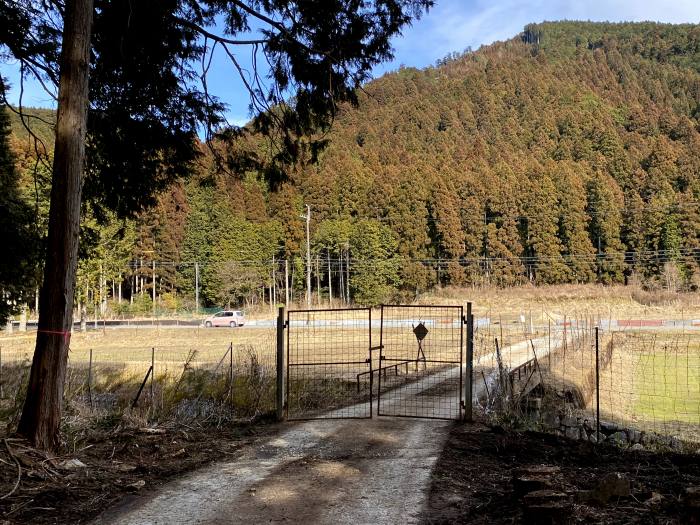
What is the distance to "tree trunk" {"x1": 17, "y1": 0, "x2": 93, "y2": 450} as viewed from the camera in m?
5.97

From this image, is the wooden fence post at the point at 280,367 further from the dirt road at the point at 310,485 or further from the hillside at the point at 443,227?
the hillside at the point at 443,227

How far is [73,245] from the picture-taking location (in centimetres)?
615

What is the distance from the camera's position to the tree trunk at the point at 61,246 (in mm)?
5973

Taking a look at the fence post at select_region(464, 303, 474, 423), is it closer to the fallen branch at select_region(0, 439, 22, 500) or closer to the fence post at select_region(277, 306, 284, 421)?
the fence post at select_region(277, 306, 284, 421)

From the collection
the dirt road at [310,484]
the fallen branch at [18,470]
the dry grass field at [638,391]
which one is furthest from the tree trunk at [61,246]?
the dry grass field at [638,391]

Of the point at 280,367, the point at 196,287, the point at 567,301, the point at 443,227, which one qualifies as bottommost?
the point at 567,301

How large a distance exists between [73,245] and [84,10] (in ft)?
8.49

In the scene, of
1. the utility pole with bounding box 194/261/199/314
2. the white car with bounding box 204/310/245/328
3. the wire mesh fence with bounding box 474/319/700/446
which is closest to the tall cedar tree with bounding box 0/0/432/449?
the wire mesh fence with bounding box 474/319/700/446

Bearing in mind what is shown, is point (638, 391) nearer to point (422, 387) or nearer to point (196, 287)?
point (422, 387)

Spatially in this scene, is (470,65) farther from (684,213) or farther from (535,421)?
Result: (535,421)

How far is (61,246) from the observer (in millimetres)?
6047

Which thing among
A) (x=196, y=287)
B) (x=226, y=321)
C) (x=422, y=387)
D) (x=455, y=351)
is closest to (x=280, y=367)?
(x=422, y=387)

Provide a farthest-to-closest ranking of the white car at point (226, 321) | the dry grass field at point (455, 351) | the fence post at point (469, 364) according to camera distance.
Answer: the white car at point (226, 321) < the dry grass field at point (455, 351) < the fence post at point (469, 364)

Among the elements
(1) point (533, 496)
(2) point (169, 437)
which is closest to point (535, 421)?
(1) point (533, 496)
